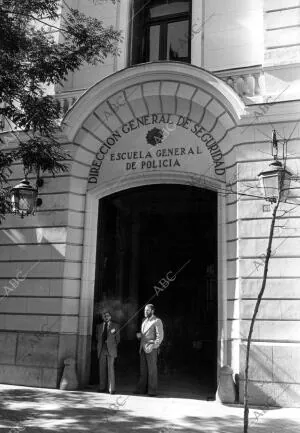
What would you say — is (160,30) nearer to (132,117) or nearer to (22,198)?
(132,117)

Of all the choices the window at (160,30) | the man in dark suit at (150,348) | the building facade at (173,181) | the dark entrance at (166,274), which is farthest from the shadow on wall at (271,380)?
the window at (160,30)

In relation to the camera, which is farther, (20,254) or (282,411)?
(20,254)

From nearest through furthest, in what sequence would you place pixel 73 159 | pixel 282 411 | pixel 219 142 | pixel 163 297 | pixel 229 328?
1. pixel 282 411
2. pixel 229 328
3. pixel 219 142
4. pixel 73 159
5. pixel 163 297

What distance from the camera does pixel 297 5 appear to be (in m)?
11.4

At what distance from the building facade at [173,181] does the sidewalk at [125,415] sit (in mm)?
978

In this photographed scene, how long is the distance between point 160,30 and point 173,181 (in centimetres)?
441

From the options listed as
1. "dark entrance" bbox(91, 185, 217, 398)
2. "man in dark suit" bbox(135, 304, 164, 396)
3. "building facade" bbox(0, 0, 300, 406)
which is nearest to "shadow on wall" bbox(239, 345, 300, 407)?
"building facade" bbox(0, 0, 300, 406)

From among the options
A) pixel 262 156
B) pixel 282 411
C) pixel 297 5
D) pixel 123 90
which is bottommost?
pixel 282 411

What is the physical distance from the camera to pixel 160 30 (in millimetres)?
13500

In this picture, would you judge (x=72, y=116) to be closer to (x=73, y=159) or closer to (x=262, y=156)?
(x=73, y=159)

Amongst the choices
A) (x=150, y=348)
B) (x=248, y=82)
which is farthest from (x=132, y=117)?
(x=150, y=348)

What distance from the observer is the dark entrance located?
494 inches

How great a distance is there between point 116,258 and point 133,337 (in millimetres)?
2541

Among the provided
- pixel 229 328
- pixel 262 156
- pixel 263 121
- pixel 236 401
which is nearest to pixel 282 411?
pixel 236 401
